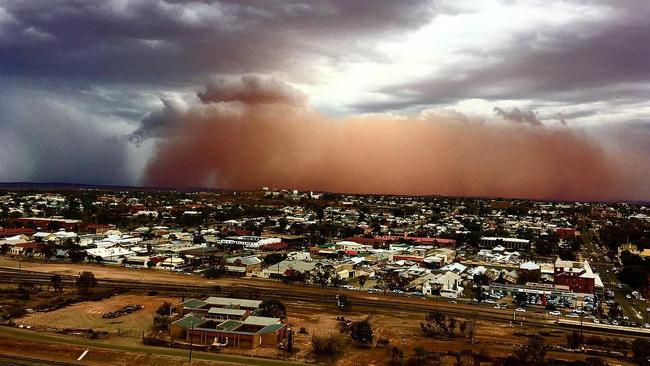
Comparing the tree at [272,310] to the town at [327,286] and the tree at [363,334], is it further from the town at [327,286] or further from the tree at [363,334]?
the tree at [363,334]

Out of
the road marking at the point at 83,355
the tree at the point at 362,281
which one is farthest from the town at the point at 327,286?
the road marking at the point at 83,355

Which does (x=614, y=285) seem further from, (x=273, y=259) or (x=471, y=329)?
(x=273, y=259)

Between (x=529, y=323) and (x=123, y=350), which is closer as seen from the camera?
(x=123, y=350)

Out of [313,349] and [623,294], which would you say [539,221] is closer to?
[623,294]

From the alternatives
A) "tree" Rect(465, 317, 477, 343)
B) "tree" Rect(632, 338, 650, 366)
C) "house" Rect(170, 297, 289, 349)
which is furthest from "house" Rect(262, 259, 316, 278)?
"tree" Rect(632, 338, 650, 366)

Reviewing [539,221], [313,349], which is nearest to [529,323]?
[313,349]

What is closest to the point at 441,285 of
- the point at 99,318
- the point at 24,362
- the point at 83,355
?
the point at 99,318

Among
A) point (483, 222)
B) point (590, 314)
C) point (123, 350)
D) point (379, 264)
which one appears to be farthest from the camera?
point (483, 222)
